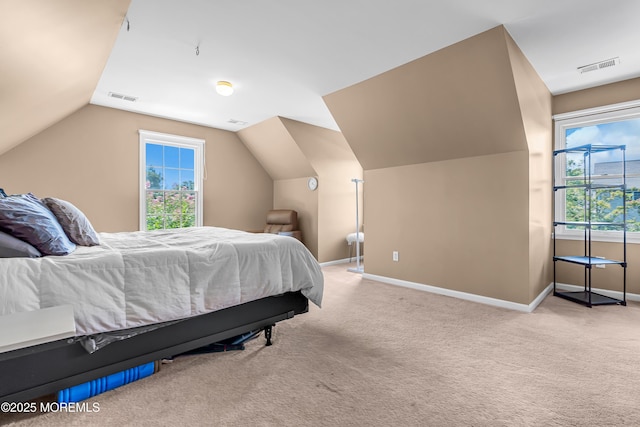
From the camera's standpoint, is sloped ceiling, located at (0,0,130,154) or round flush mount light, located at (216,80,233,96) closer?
sloped ceiling, located at (0,0,130,154)

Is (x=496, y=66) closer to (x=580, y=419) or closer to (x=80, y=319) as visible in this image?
(x=580, y=419)

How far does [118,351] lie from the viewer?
1.71 meters

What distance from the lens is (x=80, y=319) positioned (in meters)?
1.52

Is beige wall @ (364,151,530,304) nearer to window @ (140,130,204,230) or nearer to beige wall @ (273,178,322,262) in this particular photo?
beige wall @ (273,178,322,262)

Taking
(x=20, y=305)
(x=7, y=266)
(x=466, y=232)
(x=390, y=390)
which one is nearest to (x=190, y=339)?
(x=20, y=305)

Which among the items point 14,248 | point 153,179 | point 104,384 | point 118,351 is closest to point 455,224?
point 118,351

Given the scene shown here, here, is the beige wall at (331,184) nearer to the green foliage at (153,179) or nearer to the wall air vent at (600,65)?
the green foliage at (153,179)

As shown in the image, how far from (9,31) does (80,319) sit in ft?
5.96

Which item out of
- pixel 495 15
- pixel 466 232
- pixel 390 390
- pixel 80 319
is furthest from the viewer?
pixel 466 232

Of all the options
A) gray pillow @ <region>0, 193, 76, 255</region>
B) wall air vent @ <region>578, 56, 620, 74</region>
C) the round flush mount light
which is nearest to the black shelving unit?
wall air vent @ <region>578, 56, 620, 74</region>

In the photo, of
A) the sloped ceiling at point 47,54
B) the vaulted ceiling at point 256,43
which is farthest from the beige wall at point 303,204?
the sloped ceiling at point 47,54

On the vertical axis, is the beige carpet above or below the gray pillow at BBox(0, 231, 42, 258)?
below

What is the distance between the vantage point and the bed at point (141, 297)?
145 cm

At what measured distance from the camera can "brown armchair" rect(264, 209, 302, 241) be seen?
18.6ft
